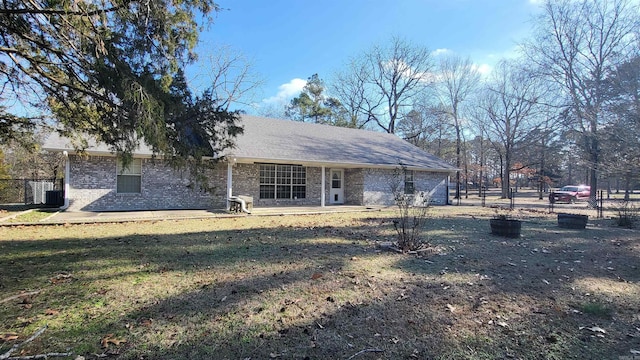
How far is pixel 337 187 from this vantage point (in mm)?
18609

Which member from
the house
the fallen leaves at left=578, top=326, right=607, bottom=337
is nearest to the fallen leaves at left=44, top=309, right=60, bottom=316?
the fallen leaves at left=578, top=326, right=607, bottom=337

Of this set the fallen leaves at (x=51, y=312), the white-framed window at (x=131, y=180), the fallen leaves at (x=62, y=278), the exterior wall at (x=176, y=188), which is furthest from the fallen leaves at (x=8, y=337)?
the white-framed window at (x=131, y=180)

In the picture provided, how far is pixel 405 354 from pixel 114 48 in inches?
242

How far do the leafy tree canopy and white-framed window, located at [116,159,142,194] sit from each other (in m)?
6.86

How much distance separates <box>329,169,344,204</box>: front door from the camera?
18328mm

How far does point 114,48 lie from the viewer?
17.9 ft

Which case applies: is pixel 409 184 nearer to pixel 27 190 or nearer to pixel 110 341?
pixel 110 341

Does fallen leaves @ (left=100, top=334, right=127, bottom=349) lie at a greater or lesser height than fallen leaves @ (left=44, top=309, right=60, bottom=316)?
lesser

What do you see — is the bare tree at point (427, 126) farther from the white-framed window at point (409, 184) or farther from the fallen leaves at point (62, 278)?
the fallen leaves at point (62, 278)

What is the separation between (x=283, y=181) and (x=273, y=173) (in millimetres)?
694

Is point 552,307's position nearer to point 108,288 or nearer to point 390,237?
point 390,237

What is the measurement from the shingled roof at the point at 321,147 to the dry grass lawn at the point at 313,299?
7.82 m

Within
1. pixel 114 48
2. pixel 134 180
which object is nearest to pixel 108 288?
pixel 114 48

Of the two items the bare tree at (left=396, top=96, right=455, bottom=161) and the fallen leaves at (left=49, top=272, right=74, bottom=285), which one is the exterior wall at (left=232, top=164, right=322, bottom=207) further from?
the bare tree at (left=396, top=96, right=455, bottom=161)
